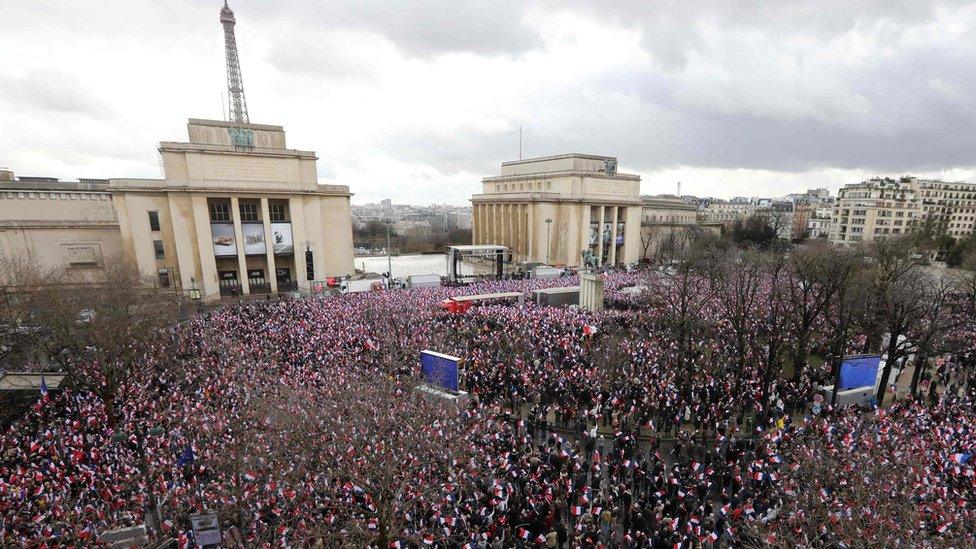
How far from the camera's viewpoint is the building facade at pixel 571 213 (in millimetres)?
51156

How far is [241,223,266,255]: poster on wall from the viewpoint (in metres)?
35.1

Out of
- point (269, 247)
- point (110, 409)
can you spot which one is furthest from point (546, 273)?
point (110, 409)

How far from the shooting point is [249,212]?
3559 centimetres

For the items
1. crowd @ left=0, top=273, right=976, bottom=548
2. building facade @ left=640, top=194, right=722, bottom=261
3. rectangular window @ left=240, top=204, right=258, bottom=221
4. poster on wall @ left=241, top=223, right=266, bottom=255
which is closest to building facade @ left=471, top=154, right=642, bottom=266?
building facade @ left=640, top=194, right=722, bottom=261

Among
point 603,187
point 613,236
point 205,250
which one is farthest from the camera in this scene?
point 613,236

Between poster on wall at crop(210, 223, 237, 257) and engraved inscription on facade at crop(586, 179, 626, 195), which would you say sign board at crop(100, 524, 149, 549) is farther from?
engraved inscription on facade at crop(586, 179, 626, 195)

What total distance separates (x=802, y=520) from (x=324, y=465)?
10.7 metres

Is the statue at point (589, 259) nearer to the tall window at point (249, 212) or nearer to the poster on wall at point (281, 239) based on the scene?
the poster on wall at point (281, 239)

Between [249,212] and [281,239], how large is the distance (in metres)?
3.19

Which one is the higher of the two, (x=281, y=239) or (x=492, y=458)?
(x=281, y=239)

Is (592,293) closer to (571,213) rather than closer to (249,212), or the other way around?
(571,213)

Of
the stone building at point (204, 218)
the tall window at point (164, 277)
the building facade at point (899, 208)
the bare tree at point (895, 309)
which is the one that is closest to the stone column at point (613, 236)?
the bare tree at point (895, 309)

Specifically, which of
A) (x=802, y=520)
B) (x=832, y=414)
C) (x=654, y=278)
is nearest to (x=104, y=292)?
(x=802, y=520)

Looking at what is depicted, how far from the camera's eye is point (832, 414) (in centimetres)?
1462
